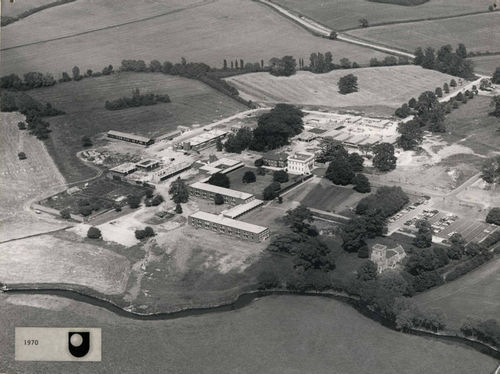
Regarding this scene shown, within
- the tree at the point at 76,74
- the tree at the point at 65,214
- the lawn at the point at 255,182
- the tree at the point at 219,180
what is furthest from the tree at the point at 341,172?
the tree at the point at 76,74

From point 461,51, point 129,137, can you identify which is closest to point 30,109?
point 129,137

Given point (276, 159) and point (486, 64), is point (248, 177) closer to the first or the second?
point (276, 159)

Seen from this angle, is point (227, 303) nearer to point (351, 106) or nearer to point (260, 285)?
point (260, 285)

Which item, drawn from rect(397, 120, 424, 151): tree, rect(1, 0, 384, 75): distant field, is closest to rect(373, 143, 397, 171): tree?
rect(397, 120, 424, 151): tree

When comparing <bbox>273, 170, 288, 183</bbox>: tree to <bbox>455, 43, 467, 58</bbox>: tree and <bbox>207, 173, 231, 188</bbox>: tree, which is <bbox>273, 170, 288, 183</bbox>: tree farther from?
<bbox>455, 43, 467, 58</bbox>: tree

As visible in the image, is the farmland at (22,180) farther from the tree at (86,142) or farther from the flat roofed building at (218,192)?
the flat roofed building at (218,192)

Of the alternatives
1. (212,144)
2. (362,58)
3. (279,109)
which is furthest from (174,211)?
(362,58)
